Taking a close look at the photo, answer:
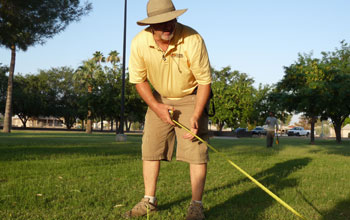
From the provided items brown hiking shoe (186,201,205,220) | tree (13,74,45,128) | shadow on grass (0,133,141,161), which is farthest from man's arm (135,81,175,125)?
tree (13,74,45,128)

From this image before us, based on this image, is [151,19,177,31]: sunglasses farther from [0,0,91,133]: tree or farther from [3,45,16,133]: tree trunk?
[3,45,16,133]: tree trunk

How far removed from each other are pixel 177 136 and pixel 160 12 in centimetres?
122

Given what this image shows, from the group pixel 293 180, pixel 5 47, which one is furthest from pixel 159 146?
pixel 5 47

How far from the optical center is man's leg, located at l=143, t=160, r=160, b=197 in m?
3.68

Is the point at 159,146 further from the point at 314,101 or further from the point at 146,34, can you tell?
the point at 314,101

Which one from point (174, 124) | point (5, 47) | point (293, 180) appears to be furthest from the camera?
point (5, 47)

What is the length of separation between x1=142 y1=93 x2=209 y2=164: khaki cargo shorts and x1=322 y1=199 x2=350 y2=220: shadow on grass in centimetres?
135

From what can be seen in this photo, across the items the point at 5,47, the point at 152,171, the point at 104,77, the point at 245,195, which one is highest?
the point at 104,77

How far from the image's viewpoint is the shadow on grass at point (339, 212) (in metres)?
3.71

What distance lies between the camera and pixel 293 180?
20.0 feet

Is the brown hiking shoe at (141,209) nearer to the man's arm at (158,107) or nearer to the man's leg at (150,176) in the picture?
the man's leg at (150,176)

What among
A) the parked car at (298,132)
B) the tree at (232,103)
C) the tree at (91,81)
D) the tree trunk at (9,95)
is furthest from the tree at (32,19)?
the parked car at (298,132)

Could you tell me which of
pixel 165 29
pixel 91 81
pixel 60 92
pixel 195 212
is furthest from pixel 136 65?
pixel 60 92

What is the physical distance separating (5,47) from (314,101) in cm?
1298
